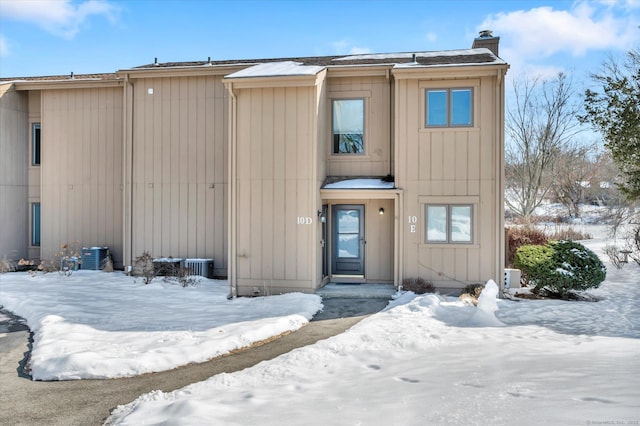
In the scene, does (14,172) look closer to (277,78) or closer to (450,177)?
(277,78)

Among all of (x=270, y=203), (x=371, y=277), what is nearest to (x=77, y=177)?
(x=270, y=203)

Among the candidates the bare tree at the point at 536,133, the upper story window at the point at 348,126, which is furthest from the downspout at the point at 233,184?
the bare tree at the point at 536,133

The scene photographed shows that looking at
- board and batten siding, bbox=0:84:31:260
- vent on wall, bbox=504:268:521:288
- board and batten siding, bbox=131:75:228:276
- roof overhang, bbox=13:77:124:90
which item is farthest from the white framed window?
board and batten siding, bbox=0:84:31:260

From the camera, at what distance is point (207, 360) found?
6.38m

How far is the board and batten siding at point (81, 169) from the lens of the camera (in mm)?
13805

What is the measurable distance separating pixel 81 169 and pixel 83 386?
10.1 metres

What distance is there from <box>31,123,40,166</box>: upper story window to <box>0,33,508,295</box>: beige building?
8 cm

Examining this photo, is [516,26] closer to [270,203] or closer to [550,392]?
[270,203]

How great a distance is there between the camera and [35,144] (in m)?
14.8

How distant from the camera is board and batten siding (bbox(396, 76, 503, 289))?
34.7 ft

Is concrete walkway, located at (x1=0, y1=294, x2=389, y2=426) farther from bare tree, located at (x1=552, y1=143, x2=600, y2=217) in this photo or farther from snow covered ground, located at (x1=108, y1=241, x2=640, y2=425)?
bare tree, located at (x1=552, y1=143, x2=600, y2=217)

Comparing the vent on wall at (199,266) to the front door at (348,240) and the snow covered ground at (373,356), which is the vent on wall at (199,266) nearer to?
the snow covered ground at (373,356)

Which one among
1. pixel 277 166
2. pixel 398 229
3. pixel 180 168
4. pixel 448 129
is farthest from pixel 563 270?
pixel 180 168

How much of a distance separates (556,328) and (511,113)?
22446mm
